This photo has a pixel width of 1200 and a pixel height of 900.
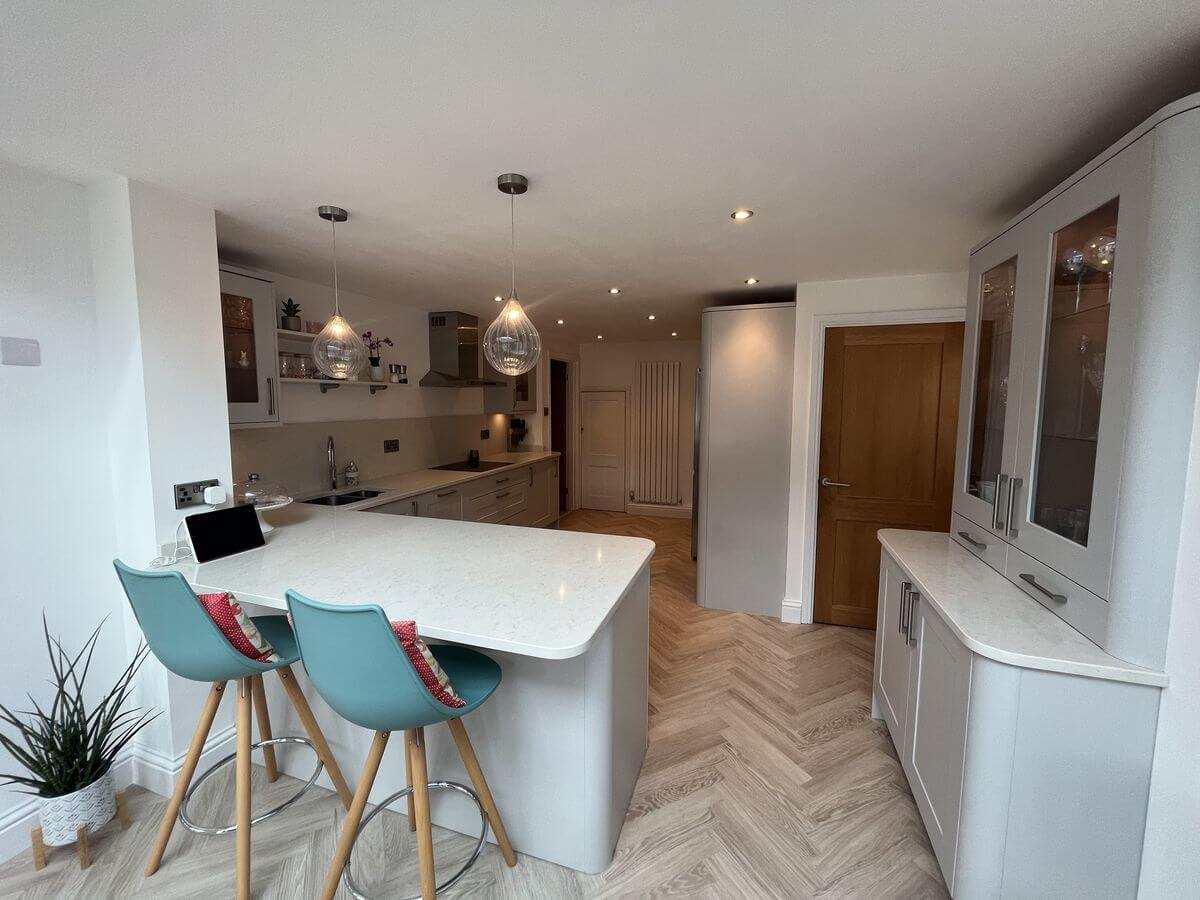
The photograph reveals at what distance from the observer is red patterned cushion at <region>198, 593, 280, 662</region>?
1.49m

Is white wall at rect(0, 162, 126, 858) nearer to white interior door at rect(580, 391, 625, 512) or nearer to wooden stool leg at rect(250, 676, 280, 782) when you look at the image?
wooden stool leg at rect(250, 676, 280, 782)

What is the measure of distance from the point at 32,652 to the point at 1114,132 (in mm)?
3896

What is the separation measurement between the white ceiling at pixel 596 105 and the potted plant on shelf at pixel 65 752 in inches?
69.4

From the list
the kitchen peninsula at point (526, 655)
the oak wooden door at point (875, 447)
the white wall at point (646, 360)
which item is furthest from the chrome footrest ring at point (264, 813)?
the white wall at point (646, 360)

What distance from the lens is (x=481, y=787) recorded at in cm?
160

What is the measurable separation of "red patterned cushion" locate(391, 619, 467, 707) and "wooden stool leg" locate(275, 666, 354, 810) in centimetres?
68

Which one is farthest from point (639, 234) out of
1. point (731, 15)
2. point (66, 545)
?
point (66, 545)

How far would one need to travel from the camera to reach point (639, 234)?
A: 2.38 m

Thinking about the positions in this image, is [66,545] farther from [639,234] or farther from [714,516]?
[714,516]

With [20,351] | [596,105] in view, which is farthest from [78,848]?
[596,105]

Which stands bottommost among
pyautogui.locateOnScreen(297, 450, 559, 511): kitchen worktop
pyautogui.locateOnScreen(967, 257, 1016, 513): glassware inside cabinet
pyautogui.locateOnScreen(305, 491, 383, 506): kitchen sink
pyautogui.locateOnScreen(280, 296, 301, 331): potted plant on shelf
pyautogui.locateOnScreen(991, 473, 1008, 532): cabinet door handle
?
pyautogui.locateOnScreen(305, 491, 383, 506): kitchen sink

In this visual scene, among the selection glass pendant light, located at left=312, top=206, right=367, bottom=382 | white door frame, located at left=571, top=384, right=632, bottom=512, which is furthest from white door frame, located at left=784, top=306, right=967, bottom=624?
white door frame, located at left=571, top=384, right=632, bottom=512

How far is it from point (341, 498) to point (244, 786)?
2.27m

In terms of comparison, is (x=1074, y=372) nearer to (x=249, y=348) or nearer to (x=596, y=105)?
(x=596, y=105)
